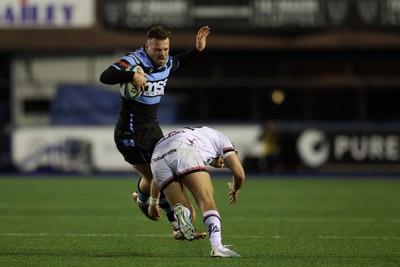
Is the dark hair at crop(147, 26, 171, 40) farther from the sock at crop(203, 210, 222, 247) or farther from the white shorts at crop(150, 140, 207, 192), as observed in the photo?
the sock at crop(203, 210, 222, 247)

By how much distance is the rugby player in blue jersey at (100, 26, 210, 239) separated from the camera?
1009 cm

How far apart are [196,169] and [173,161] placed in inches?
9.6

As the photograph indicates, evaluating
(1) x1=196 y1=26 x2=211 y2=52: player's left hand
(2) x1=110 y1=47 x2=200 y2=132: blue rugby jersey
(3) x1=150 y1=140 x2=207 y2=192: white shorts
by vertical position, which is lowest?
(3) x1=150 y1=140 x2=207 y2=192: white shorts

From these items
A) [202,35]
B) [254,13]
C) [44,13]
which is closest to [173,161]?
[202,35]

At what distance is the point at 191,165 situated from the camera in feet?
30.0

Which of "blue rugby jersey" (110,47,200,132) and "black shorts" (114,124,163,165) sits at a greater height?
"blue rugby jersey" (110,47,200,132)

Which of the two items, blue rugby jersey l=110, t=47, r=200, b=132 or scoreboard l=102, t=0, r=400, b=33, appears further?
scoreboard l=102, t=0, r=400, b=33

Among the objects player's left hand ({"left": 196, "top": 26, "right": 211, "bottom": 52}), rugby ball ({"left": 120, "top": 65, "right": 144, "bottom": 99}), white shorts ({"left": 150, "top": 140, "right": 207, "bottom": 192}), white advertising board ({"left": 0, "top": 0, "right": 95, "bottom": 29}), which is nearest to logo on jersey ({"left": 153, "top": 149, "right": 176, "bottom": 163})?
white shorts ({"left": 150, "top": 140, "right": 207, "bottom": 192})

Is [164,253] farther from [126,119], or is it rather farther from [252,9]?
[252,9]

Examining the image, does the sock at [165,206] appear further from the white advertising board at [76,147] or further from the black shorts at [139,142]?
the white advertising board at [76,147]

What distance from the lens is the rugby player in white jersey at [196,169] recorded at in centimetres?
898

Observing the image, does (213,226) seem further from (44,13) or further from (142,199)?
(44,13)

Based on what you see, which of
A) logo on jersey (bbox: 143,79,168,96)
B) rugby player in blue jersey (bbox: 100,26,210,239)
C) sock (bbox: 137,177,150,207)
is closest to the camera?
rugby player in blue jersey (bbox: 100,26,210,239)

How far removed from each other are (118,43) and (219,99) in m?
3.79
